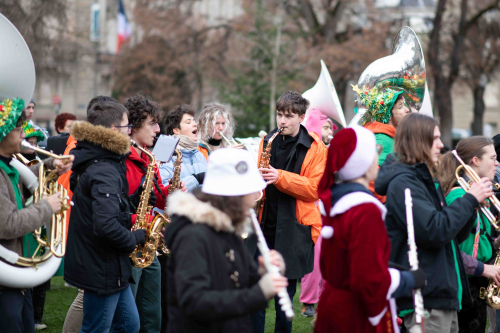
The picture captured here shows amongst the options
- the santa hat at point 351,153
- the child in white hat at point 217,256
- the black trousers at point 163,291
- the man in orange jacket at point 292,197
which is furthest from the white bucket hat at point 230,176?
the black trousers at point 163,291

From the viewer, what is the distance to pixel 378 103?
4.71 meters

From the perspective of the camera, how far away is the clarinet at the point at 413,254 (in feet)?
9.74

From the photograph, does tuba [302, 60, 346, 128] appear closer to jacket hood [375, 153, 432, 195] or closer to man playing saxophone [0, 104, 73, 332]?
jacket hood [375, 153, 432, 195]

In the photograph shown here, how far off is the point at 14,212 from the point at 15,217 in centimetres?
4

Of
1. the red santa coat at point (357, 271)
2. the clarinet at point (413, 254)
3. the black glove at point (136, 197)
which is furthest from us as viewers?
the black glove at point (136, 197)

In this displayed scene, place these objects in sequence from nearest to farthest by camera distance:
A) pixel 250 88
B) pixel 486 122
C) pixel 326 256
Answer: pixel 326 256 < pixel 250 88 < pixel 486 122

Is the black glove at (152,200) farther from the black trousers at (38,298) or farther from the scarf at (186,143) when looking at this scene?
the black trousers at (38,298)

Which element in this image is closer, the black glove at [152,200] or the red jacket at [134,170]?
the red jacket at [134,170]

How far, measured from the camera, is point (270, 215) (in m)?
4.90

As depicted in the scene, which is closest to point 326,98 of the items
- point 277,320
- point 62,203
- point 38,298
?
point 277,320

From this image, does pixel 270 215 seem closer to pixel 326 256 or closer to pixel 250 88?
pixel 326 256

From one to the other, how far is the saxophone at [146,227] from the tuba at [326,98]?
2.54 metres

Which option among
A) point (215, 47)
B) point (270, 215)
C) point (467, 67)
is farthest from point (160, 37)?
point (270, 215)

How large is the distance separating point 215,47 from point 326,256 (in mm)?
25894
